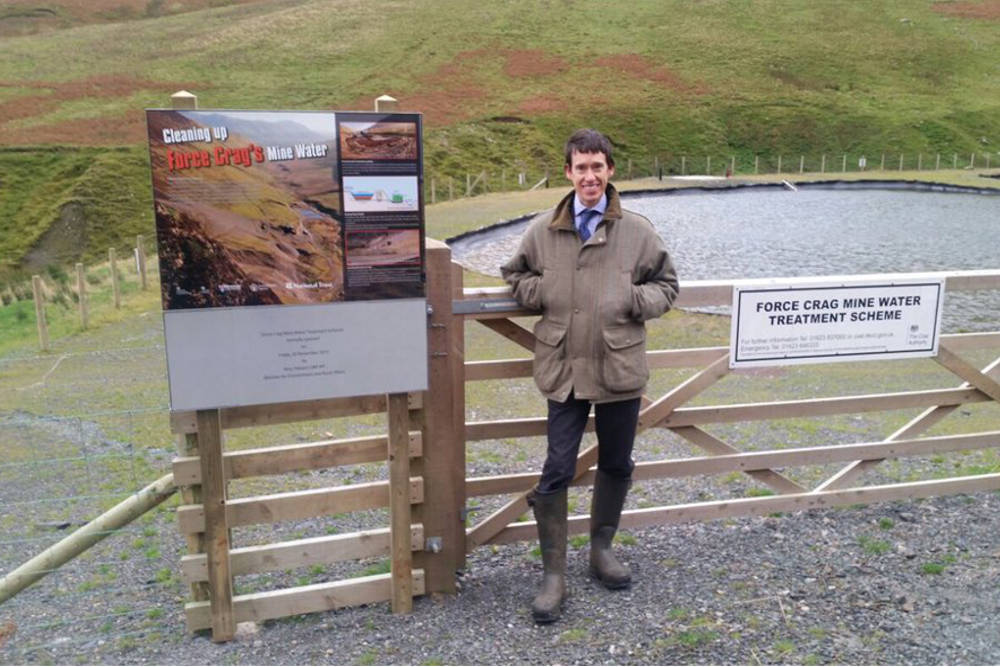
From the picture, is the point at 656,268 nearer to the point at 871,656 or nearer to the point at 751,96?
the point at 871,656

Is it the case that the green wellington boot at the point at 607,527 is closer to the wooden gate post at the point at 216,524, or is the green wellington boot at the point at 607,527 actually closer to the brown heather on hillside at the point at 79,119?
the wooden gate post at the point at 216,524

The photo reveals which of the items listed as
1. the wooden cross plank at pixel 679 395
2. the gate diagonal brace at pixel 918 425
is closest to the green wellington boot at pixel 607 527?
the wooden cross plank at pixel 679 395

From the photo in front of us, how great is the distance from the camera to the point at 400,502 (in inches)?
177

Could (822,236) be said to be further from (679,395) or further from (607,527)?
(607,527)

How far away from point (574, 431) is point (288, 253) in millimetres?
1756

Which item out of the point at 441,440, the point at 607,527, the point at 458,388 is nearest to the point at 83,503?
the point at 441,440

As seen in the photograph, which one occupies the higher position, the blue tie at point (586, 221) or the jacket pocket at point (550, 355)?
the blue tie at point (586, 221)

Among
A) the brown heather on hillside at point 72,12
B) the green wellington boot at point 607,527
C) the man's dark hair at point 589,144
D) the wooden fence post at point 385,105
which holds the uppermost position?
the brown heather on hillside at point 72,12

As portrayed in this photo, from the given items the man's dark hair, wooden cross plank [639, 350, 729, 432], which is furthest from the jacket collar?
wooden cross plank [639, 350, 729, 432]

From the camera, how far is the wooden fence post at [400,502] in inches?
174

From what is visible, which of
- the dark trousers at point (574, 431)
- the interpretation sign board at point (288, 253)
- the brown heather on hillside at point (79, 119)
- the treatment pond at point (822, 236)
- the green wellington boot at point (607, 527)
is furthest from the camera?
the brown heather on hillside at point (79, 119)

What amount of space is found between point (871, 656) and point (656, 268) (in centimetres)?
223

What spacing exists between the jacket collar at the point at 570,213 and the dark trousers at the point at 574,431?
901 mm

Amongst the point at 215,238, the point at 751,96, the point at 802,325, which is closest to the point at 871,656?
the point at 802,325
